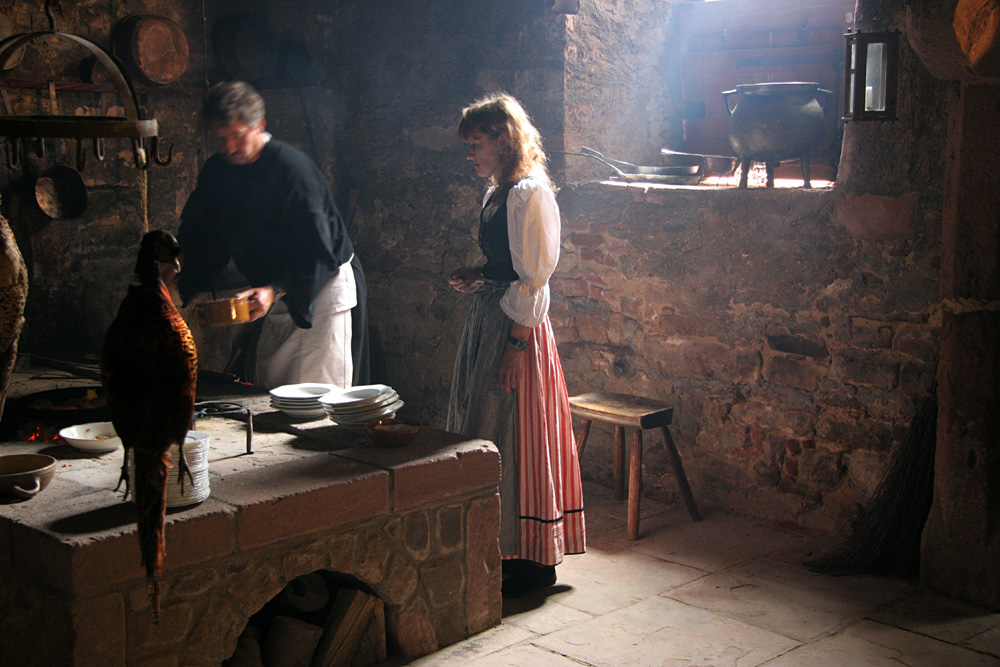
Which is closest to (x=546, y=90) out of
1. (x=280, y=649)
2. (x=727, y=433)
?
(x=727, y=433)

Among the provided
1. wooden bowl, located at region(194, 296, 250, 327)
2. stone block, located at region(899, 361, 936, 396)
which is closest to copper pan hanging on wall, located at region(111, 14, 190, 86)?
wooden bowl, located at region(194, 296, 250, 327)

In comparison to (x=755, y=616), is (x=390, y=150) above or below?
above

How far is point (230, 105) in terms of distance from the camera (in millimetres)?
3404

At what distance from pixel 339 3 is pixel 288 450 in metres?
3.19

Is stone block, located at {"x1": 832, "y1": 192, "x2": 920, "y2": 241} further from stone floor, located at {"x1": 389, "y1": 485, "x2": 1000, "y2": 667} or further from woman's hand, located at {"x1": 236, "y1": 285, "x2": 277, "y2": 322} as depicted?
woman's hand, located at {"x1": 236, "y1": 285, "x2": 277, "y2": 322}

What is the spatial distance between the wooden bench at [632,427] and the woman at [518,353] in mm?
568

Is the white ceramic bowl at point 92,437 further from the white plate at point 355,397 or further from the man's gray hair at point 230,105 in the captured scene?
the man's gray hair at point 230,105

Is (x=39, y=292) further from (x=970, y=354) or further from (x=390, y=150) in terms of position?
(x=970, y=354)

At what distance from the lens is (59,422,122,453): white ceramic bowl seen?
8.64 ft

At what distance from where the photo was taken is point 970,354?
10.3ft

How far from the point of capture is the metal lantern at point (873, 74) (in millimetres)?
3385

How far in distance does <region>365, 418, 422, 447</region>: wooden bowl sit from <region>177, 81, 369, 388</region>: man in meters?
0.82

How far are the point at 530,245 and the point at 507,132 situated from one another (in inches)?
15.9

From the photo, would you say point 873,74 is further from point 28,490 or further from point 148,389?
point 28,490
